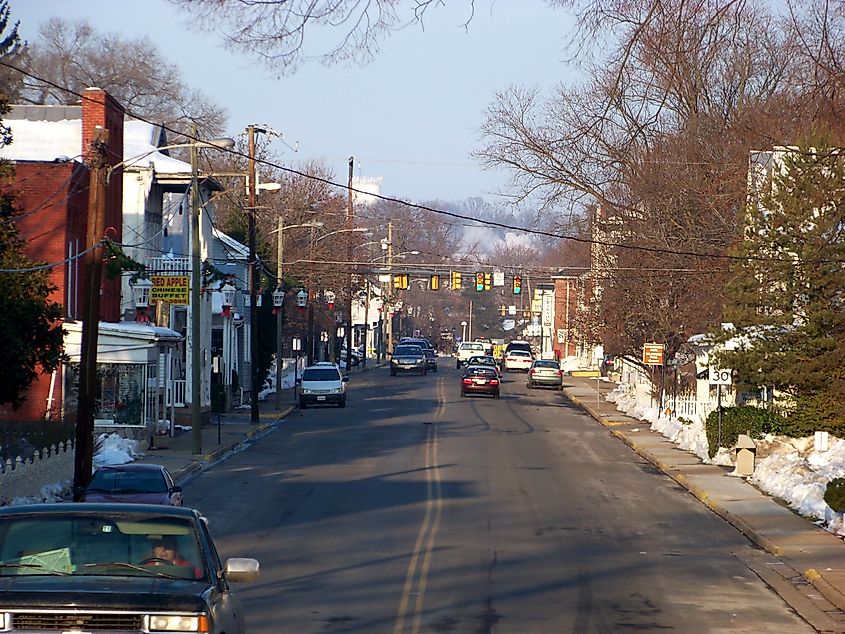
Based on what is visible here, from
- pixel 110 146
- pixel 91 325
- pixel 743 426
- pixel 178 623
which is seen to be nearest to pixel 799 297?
pixel 743 426

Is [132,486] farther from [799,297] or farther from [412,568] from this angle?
[799,297]

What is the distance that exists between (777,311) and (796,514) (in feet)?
34.9

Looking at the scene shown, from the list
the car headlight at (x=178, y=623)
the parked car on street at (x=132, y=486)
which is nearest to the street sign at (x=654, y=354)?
the parked car on street at (x=132, y=486)

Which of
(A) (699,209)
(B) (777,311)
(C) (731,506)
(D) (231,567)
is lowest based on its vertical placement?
(C) (731,506)

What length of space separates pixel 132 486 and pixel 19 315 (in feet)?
19.1

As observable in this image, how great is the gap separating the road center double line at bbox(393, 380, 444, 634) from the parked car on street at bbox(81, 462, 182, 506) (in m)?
4.11

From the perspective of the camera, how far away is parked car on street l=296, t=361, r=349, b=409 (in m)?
53.2

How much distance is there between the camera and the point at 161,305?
45.2 meters

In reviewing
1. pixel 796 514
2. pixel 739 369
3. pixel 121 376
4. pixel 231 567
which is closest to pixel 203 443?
pixel 121 376

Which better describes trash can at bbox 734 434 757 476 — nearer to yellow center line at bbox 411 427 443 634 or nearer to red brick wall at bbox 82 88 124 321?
yellow center line at bbox 411 427 443 634

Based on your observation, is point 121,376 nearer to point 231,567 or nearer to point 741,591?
point 741,591

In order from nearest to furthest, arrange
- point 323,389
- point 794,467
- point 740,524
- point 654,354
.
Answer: point 740,524 < point 794,467 < point 654,354 < point 323,389

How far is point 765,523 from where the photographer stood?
2238 centimetres

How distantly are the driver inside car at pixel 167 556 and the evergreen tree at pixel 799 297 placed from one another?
1001 inches
